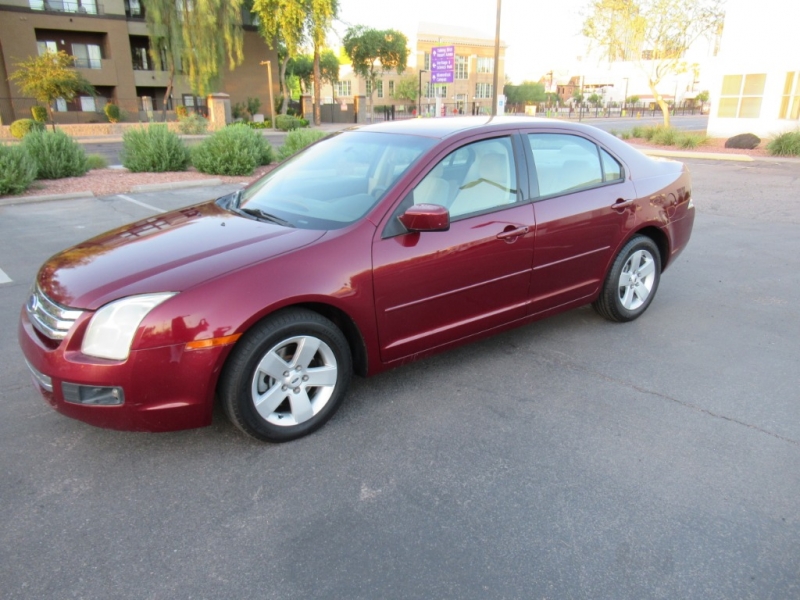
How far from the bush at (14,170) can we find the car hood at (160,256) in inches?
352

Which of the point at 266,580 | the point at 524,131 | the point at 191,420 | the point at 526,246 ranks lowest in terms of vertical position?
the point at 266,580

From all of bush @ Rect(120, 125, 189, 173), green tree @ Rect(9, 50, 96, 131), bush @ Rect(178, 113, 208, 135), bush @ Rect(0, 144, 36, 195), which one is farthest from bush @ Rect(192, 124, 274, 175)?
green tree @ Rect(9, 50, 96, 131)

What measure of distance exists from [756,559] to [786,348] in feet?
8.57

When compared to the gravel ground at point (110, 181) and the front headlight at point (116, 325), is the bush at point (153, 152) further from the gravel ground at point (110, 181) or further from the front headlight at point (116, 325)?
the front headlight at point (116, 325)

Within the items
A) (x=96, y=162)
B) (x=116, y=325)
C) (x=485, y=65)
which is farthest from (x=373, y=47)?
(x=116, y=325)

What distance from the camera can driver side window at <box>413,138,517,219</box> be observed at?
3672 mm

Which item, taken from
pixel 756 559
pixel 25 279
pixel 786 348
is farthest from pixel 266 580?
pixel 25 279

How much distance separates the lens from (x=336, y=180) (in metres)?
3.95

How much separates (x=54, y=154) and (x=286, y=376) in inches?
486

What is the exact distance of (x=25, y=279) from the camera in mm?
6105

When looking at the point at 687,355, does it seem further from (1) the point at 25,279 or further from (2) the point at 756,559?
(1) the point at 25,279

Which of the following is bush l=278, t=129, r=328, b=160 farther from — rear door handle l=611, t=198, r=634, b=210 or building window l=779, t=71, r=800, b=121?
building window l=779, t=71, r=800, b=121

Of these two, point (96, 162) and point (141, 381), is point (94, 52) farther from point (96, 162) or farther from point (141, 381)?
point (141, 381)

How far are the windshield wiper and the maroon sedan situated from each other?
20mm
